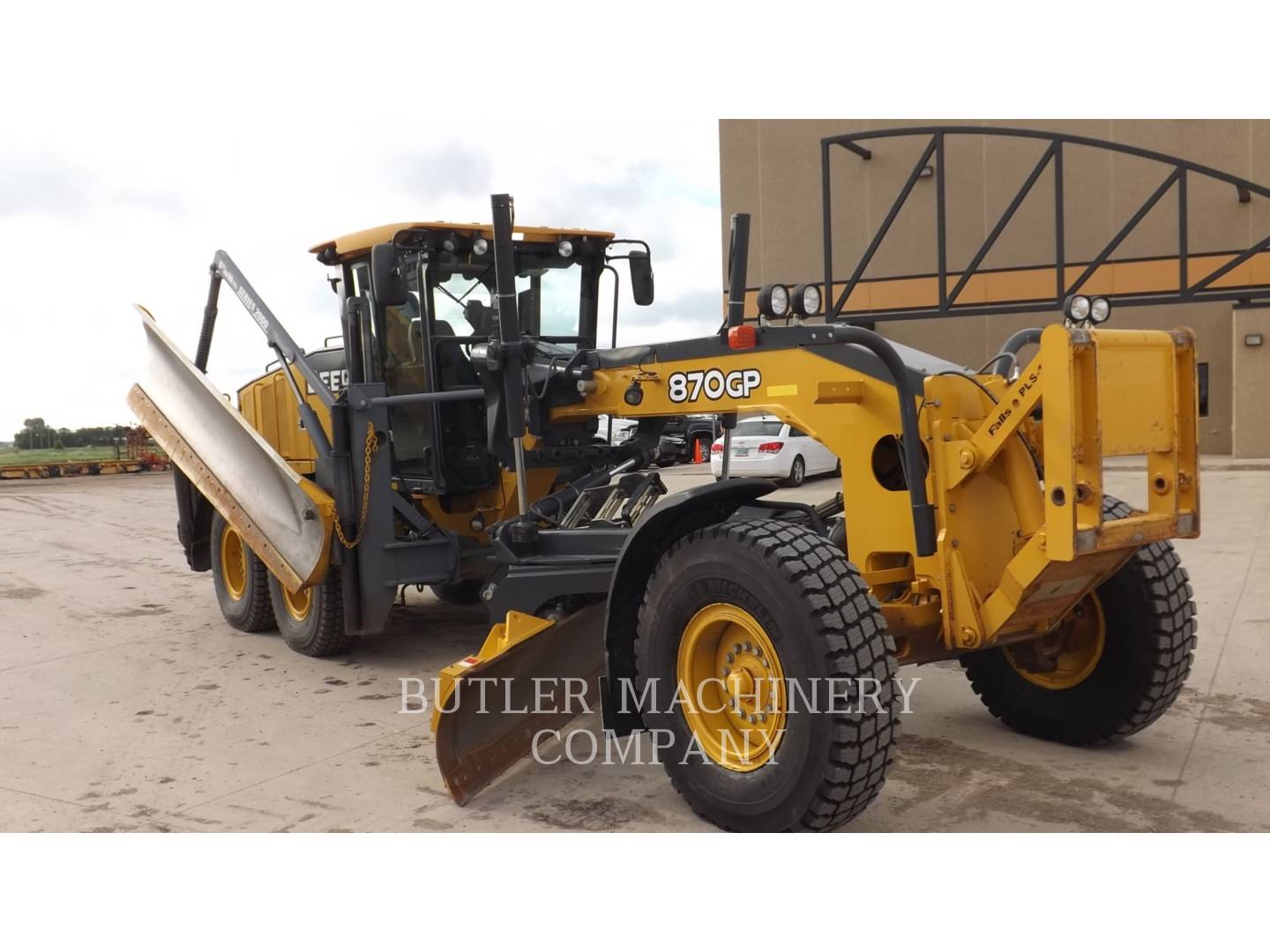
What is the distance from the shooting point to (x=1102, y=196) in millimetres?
23906

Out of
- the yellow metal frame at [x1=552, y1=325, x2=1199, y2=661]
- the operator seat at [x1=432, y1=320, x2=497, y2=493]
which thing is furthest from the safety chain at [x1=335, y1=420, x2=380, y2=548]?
the yellow metal frame at [x1=552, y1=325, x2=1199, y2=661]

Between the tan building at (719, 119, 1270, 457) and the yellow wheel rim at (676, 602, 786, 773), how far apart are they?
20.1 meters

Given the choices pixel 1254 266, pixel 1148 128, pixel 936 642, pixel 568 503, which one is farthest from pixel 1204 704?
pixel 1148 128

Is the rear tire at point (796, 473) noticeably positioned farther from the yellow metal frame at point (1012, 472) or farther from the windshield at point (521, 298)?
the yellow metal frame at point (1012, 472)

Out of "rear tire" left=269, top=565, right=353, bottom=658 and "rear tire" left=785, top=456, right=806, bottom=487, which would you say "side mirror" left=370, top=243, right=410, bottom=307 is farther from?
"rear tire" left=785, top=456, right=806, bottom=487

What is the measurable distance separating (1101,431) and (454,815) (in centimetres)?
285

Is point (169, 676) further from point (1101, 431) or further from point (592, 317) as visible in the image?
point (1101, 431)

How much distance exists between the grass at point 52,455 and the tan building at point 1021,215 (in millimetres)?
16676

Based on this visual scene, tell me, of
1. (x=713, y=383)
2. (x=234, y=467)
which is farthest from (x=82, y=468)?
(x=713, y=383)

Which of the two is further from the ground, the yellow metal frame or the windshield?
the windshield

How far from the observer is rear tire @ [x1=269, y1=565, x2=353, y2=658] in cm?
747

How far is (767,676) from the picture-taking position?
168 inches

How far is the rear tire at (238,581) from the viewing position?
27.6 feet
